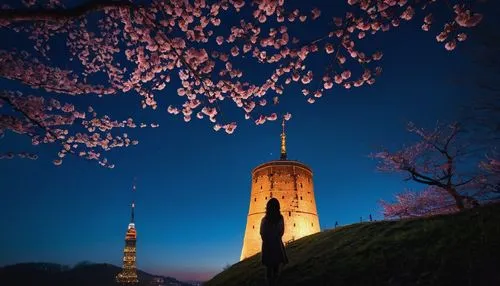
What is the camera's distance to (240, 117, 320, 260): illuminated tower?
118 ft

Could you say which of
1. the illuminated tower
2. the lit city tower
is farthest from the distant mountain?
the illuminated tower

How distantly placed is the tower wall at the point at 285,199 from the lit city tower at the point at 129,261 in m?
70.6

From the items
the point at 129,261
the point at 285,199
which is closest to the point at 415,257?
the point at 285,199

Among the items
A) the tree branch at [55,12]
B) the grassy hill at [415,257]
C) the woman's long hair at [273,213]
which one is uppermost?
the tree branch at [55,12]

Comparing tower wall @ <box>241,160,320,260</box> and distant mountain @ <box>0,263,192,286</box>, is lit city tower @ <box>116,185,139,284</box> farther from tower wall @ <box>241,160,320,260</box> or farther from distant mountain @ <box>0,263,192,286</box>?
tower wall @ <box>241,160,320,260</box>

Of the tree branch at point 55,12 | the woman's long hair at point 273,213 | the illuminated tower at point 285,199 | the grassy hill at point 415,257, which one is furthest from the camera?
the illuminated tower at point 285,199

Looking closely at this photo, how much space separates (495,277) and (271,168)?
1259 inches

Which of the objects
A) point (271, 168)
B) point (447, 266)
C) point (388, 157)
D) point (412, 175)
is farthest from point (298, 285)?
point (271, 168)

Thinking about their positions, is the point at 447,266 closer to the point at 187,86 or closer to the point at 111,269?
the point at 187,86

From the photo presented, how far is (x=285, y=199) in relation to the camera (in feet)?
120

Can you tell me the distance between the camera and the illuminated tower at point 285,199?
36.0 meters

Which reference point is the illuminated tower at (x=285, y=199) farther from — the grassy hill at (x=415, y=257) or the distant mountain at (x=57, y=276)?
the distant mountain at (x=57, y=276)

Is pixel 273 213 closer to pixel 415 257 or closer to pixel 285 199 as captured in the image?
pixel 415 257

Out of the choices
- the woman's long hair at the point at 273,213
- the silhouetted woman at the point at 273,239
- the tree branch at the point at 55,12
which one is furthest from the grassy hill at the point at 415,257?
the tree branch at the point at 55,12
